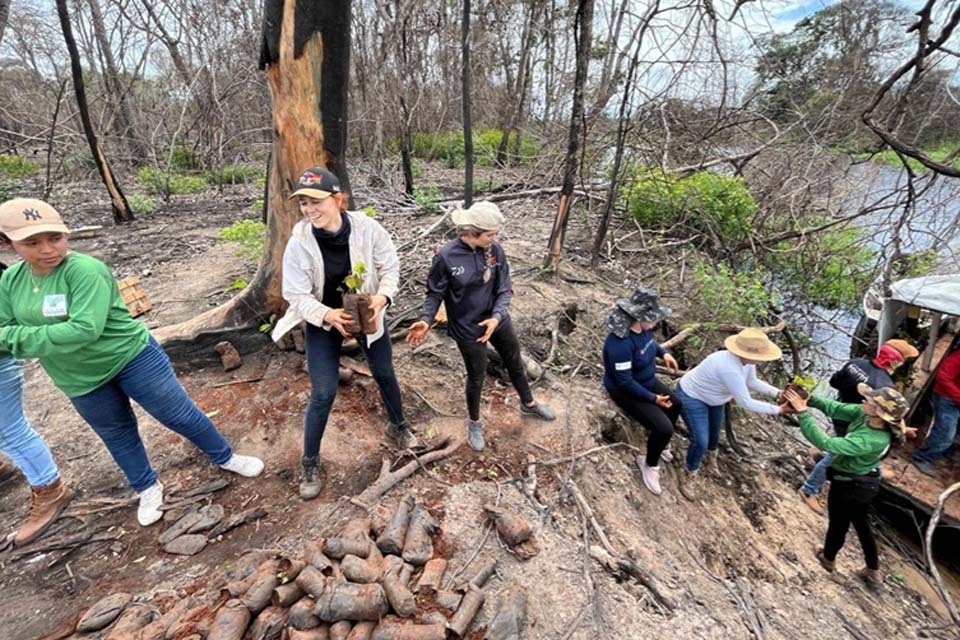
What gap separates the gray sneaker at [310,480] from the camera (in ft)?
9.16

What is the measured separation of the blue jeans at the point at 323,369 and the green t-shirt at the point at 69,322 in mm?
924

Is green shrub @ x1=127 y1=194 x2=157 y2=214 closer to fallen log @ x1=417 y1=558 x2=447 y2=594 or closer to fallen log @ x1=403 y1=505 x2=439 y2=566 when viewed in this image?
fallen log @ x1=403 y1=505 x2=439 y2=566

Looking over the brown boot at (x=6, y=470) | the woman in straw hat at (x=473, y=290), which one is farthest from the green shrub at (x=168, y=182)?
the woman in straw hat at (x=473, y=290)

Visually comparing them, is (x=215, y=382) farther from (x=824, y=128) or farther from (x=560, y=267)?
(x=824, y=128)

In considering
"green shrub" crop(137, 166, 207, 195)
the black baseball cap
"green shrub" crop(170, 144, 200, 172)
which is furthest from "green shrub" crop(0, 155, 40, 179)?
the black baseball cap

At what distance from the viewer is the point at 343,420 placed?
340 cm

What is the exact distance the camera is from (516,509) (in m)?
2.78

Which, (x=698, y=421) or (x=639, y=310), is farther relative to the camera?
(x=698, y=421)

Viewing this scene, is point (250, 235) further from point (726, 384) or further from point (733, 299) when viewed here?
point (733, 299)

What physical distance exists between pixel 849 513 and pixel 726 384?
1.34m

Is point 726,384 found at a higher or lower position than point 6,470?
higher

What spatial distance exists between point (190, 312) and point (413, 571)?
428 cm

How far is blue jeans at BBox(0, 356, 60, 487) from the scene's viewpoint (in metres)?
2.48

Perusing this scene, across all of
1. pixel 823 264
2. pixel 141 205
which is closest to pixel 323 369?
pixel 823 264
